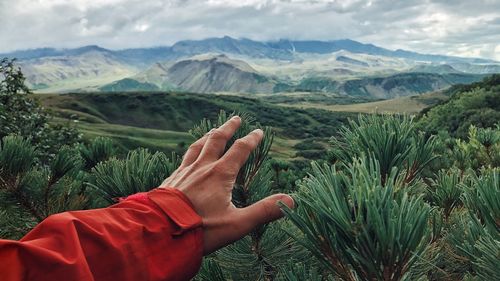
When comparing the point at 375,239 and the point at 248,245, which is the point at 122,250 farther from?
the point at 248,245

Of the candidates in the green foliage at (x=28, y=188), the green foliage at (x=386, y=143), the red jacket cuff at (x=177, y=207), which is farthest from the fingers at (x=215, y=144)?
the green foliage at (x=28, y=188)

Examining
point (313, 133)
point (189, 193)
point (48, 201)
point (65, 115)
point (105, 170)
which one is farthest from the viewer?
point (313, 133)

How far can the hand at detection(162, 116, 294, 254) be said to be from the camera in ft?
6.11

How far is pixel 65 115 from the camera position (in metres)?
163

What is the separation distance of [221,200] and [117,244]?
0.53 m

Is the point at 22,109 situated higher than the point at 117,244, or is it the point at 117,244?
the point at 117,244

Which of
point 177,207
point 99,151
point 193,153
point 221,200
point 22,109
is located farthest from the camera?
point 22,109

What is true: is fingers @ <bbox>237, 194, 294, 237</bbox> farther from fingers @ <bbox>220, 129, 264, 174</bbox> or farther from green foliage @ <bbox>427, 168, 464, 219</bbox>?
green foliage @ <bbox>427, 168, 464, 219</bbox>

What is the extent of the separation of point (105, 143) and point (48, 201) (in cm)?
85

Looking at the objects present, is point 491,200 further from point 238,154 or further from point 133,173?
point 133,173

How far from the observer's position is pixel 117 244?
5.02 feet

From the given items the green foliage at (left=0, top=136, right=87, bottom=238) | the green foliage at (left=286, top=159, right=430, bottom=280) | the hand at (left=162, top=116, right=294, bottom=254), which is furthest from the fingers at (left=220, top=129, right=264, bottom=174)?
the green foliage at (left=0, top=136, right=87, bottom=238)

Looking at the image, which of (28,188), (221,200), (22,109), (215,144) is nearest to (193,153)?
(215,144)

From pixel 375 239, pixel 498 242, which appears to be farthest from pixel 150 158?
pixel 498 242
